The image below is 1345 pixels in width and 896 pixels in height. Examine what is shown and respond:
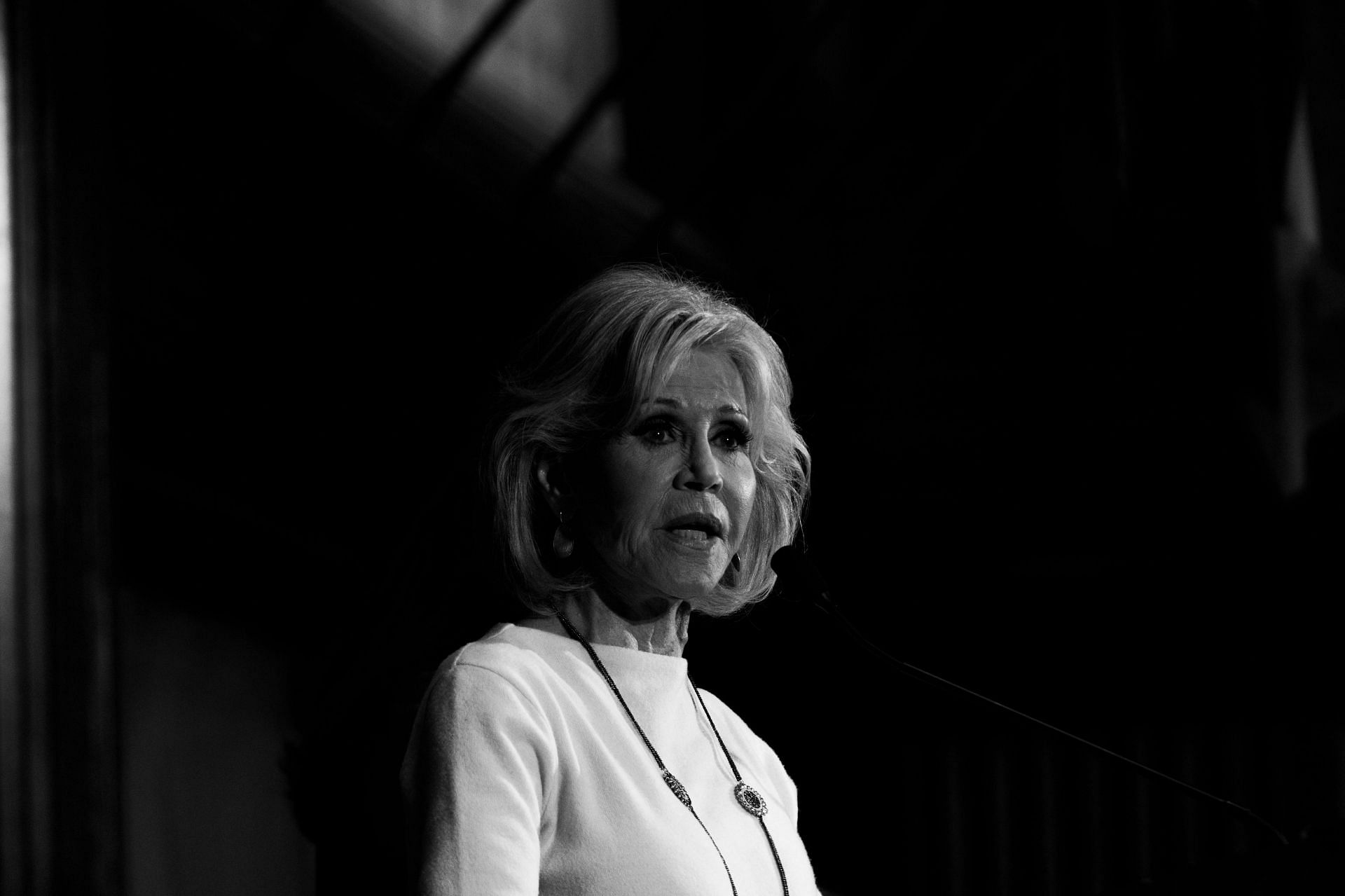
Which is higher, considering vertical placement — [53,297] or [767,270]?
[767,270]

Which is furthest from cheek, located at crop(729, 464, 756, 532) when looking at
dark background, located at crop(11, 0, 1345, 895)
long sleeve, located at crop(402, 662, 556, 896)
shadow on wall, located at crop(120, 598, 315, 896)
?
shadow on wall, located at crop(120, 598, 315, 896)

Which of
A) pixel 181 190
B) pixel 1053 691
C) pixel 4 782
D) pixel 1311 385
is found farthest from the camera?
pixel 1311 385

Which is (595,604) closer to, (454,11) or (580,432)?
(580,432)

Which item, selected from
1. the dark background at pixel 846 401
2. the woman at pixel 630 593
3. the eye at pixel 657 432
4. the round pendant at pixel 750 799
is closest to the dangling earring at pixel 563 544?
the woman at pixel 630 593

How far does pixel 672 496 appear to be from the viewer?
148cm

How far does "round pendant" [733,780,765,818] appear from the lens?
1.50 metres

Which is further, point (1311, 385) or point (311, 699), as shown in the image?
point (1311, 385)

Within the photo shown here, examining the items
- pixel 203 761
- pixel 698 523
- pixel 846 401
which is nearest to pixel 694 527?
pixel 698 523

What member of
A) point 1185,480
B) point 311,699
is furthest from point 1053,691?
point 311,699

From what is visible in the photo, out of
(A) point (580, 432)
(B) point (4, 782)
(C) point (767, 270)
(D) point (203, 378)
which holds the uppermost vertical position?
(C) point (767, 270)

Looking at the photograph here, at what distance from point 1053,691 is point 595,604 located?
210cm

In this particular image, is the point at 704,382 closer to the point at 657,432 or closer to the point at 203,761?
the point at 657,432

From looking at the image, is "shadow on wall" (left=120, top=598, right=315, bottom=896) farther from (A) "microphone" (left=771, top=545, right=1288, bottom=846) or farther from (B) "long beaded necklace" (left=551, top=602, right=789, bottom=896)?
(A) "microphone" (left=771, top=545, right=1288, bottom=846)

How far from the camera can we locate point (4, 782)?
2.58 metres
